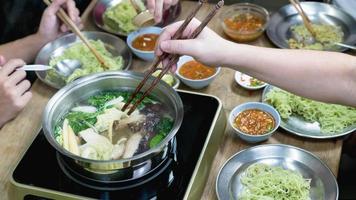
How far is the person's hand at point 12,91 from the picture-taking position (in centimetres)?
200

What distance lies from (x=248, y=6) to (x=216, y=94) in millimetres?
679

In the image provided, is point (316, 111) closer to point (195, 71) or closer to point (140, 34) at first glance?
point (195, 71)

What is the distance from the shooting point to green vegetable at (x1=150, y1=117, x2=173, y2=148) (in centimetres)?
160

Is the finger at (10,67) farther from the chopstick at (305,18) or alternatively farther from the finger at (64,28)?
the chopstick at (305,18)

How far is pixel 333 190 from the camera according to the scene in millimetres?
1630

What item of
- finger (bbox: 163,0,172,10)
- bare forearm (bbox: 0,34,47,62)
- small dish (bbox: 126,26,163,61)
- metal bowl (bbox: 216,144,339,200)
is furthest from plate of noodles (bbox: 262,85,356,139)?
bare forearm (bbox: 0,34,47,62)

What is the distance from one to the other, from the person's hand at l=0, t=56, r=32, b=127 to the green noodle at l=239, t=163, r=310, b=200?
3.35 ft

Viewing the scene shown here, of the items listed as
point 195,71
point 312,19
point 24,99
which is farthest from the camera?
point 312,19

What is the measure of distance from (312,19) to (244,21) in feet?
1.25

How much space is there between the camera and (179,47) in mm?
1656

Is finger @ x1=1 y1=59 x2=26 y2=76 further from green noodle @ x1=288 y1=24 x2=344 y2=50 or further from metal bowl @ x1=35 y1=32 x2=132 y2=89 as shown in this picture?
green noodle @ x1=288 y1=24 x2=344 y2=50

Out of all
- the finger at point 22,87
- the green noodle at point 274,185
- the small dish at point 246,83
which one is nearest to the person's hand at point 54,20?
the finger at point 22,87

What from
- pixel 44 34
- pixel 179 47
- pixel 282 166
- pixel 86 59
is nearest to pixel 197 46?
pixel 179 47

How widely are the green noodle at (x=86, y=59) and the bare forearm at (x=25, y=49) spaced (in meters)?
0.18
